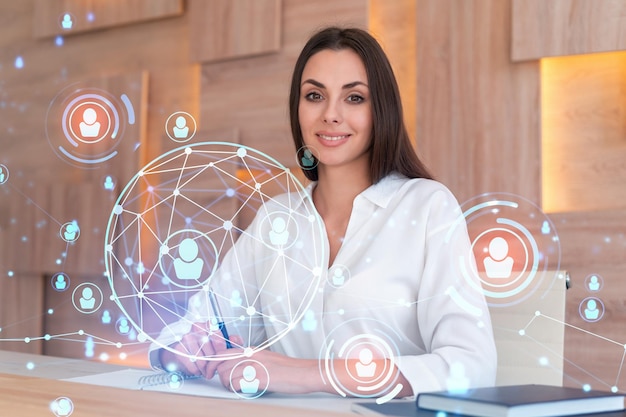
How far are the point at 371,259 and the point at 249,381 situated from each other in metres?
0.46

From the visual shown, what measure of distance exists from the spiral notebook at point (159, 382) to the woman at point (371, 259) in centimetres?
3

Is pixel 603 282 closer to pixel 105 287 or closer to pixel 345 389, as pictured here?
pixel 345 389

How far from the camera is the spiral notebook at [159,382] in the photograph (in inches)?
41.4

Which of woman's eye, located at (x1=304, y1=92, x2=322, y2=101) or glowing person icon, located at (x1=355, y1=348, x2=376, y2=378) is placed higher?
woman's eye, located at (x1=304, y1=92, x2=322, y2=101)

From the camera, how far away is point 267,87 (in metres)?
2.77

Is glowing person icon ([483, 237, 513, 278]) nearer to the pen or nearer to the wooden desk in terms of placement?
the pen

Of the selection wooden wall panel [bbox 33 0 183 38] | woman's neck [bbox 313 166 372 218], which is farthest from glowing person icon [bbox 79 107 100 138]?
wooden wall panel [bbox 33 0 183 38]

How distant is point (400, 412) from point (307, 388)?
12.5 inches

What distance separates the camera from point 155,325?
3.06m

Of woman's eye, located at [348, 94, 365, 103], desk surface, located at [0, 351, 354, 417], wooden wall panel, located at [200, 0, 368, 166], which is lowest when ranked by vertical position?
desk surface, located at [0, 351, 354, 417]

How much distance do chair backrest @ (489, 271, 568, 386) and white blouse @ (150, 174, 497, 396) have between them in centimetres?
14

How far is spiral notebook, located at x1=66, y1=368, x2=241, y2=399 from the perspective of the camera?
41.4 inches

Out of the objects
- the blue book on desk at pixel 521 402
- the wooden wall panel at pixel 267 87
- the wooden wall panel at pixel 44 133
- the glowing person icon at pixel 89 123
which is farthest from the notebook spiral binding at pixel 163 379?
the wooden wall panel at pixel 44 133

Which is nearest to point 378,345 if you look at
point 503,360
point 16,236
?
point 503,360
